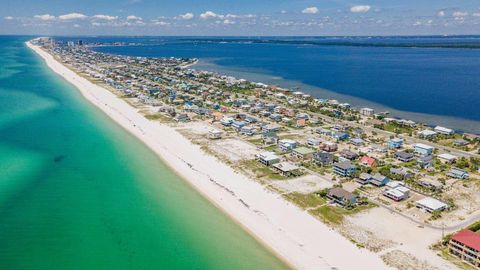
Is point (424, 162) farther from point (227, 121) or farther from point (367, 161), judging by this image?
point (227, 121)

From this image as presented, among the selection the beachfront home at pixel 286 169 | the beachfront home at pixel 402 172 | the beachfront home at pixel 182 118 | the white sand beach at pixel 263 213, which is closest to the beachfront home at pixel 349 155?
the beachfront home at pixel 402 172

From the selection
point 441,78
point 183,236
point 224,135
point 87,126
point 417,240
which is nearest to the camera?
point 417,240

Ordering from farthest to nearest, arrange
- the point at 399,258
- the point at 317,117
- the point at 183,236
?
the point at 317,117 → the point at 183,236 → the point at 399,258

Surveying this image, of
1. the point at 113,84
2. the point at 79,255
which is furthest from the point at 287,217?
the point at 113,84

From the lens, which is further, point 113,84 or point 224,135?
point 113,84

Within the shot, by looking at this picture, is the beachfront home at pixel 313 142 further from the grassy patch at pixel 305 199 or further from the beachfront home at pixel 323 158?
the grassy patch at pixel 305 199

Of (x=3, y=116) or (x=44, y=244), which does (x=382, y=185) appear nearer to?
(x=44, y=244)

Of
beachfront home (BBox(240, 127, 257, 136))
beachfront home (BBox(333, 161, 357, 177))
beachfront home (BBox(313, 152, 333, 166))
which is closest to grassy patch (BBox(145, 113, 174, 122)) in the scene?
beachfront home (BBox(240, 127, 257, 136))
